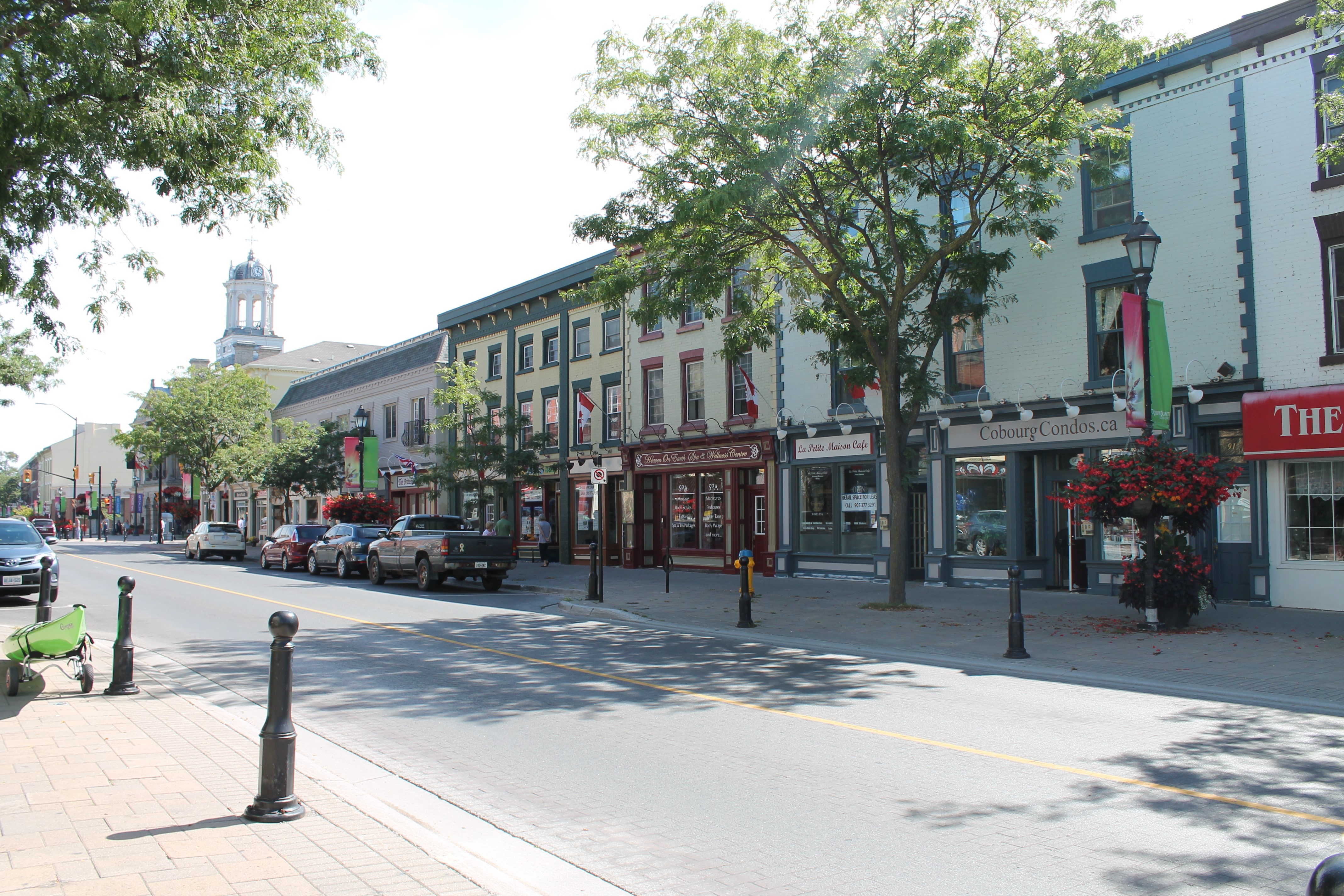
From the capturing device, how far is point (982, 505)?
20406 millimetres

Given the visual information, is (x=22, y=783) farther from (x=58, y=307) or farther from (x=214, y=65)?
(x=58, y=307)

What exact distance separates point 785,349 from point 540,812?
20089 millimetres

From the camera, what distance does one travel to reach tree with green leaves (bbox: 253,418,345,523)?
41.1m

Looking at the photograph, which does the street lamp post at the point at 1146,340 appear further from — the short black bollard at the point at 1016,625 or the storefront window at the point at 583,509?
the storefront window at the point at 583,509

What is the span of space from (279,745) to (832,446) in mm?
19148

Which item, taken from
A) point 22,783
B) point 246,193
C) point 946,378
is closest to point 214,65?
point 246,193

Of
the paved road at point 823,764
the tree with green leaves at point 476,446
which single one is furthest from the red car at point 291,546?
the paved road at point 823,764

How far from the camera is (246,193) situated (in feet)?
36.7

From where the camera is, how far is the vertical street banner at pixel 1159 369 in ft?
47.8

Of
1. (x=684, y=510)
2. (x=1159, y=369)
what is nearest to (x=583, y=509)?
(x=684, y=510)

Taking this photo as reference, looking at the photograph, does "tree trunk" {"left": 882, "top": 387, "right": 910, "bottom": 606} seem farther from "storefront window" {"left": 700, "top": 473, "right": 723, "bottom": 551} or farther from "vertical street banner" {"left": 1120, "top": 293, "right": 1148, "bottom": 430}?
"storefront window" {"left": 700, "top": 473, "right": 723, "bottom": 551}

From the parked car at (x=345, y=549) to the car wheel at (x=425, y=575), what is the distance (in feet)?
11.3

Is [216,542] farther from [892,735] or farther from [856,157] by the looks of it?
[892,735]

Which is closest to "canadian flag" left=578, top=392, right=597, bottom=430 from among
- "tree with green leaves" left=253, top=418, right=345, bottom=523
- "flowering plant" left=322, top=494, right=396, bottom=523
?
"flowering plant" left=322, top=494, right=396, bottom=523
